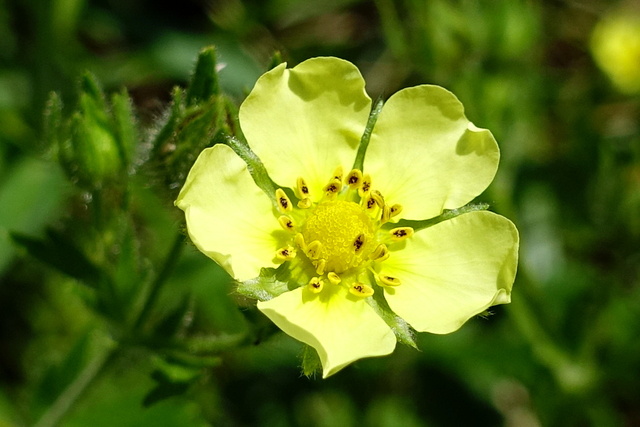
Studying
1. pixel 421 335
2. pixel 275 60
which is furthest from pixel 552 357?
pixel 275 60

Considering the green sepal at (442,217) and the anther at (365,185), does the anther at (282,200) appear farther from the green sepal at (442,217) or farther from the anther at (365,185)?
the green sepal at (442,217)

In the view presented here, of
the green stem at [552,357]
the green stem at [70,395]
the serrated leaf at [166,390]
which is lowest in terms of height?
the green stem at [552,357]

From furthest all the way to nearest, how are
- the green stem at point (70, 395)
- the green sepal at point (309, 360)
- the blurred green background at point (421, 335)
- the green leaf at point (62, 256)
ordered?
1. the blurred green background at point (421, 335)
2. the green stem at point (70, 395)
3. the green leaf at point (62, 256)
4. the green sepal at point (309, 360)

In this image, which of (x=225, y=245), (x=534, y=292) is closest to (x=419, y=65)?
(x=534, y=292)

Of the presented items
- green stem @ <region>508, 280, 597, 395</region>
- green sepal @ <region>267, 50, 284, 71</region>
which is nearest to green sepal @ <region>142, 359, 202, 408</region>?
green sepal @ <region>267, 50, 284, 71</region>

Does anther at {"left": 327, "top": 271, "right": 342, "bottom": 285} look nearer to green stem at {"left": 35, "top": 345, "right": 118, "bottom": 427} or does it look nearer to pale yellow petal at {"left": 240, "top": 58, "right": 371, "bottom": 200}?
pale yellow petal at {"left": 240, "top": 58, "right": 371, "bottom": 200}

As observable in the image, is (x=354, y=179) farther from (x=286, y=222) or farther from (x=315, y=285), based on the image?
(x=315, y=285)

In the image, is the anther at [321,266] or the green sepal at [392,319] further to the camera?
the anther at [321,266]

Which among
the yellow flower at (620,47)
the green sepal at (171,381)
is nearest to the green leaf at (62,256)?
the green sepal at (171,381)
